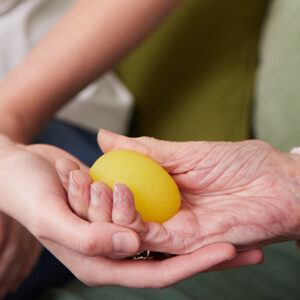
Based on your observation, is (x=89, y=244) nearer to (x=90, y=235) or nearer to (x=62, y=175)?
(x=90, y=235)

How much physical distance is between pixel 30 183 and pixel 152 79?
53cm

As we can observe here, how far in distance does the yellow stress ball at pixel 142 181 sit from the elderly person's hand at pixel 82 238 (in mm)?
62

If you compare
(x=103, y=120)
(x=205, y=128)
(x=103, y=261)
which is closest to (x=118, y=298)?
(x=103, y=261)

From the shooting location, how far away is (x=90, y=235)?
460 mm

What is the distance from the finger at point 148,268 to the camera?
1.62 ft

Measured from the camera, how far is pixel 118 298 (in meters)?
0.71

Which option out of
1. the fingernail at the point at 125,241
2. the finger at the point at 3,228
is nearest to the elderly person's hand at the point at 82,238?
the fingernail at the point at 125,241

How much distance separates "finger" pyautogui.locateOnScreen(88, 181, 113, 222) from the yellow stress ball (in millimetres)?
55

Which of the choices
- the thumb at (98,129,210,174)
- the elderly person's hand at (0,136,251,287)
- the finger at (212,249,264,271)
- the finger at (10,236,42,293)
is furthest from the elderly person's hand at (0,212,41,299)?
the finger at (212,249,264,271)

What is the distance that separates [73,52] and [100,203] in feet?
1.68

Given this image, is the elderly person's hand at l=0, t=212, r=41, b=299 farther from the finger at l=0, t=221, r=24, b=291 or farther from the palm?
the palm

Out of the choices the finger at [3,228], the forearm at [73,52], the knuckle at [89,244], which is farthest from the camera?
the forearm at [73,52]

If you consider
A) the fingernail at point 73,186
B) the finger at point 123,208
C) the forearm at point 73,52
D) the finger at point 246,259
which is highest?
the forearm at point 73,52

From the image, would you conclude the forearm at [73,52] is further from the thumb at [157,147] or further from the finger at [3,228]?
the thumb at [157,147]
